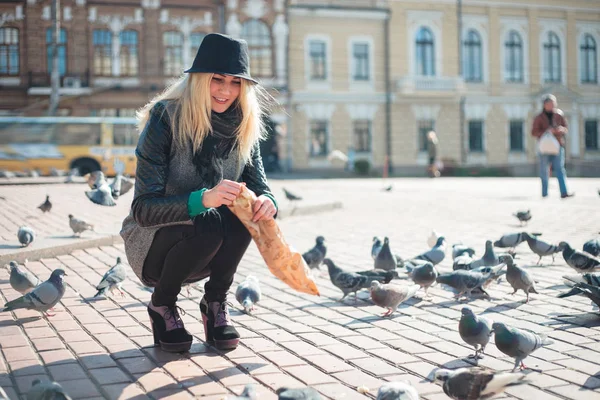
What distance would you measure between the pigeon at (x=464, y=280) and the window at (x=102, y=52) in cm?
2910

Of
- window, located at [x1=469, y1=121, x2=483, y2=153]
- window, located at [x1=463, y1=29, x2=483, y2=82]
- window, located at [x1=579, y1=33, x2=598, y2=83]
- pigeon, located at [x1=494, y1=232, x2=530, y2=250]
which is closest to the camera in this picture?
pigeon, located at [x1=494, y1=232, x2=530, y2=250]

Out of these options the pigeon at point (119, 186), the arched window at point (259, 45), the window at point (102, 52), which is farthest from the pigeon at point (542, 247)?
the window at point (102, 52)

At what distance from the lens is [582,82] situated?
1507 inches

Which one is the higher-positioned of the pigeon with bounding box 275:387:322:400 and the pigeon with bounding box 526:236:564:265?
the pigeon with bounding box 526:236:564:265

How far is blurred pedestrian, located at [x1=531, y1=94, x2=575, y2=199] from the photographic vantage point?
13719 mm

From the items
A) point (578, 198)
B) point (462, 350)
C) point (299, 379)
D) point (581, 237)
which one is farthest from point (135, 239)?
point (578, 198)

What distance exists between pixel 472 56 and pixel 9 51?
70.8 feet

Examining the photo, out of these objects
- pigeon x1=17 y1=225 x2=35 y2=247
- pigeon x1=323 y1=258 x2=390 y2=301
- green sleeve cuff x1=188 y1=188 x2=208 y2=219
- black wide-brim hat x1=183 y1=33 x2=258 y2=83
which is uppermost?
black wide-brim hat x1=183 y1=33 x2=258 y2=83

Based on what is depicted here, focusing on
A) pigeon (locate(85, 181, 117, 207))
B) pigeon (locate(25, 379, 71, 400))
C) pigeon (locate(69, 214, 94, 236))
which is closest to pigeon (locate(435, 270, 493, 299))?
pigeon (locate(25, 379, 71, 400))

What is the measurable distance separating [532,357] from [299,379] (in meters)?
1.26

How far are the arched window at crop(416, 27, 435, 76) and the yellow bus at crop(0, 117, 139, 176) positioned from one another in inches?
606

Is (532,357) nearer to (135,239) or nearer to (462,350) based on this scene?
(462,350)

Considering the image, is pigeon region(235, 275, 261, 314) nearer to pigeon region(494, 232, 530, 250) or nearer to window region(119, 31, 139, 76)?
pigeon region(494, 232, 530, 250)

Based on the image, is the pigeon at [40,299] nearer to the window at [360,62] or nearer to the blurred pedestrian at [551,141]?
the blurred pedestrian at [551,141]
